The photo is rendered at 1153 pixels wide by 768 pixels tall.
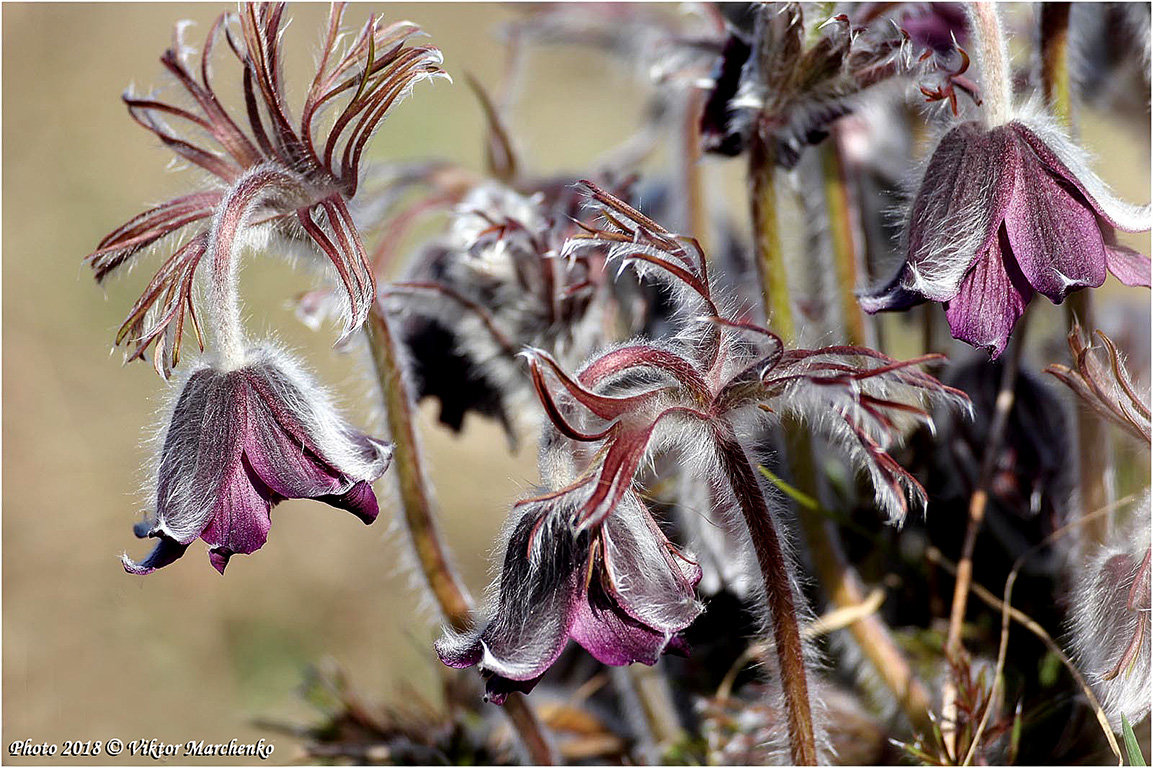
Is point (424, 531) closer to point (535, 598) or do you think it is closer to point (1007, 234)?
point (535, 598)

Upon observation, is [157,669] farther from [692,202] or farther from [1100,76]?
[1100,76]

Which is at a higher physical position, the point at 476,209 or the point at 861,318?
the point at 476,209

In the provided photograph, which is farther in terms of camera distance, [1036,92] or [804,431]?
[804,431]

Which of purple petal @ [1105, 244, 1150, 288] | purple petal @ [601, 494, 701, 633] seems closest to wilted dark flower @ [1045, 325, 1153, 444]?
purple petal @ [1105, 244, 1150, 288]

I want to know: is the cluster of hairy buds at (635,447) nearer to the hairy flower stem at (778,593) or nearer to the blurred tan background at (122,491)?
the hairy flower stem at (778,593)

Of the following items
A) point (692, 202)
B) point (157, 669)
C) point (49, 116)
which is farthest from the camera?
point (49, 116)

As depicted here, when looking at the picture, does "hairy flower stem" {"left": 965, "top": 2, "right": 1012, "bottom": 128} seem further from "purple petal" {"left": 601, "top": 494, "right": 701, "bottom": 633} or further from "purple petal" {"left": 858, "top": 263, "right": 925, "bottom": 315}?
"purple petal" {"left": 601, "top": 494, "right": 701, "bottom": 633}

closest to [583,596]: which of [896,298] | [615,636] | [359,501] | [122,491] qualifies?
[615,636]

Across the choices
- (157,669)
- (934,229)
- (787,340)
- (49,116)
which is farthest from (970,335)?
(49,116)
